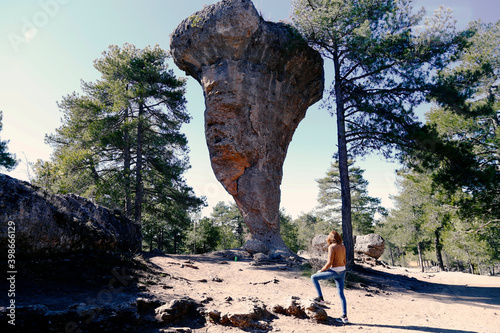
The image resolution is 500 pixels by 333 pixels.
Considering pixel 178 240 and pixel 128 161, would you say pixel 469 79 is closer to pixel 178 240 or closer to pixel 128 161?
pixel 128 161

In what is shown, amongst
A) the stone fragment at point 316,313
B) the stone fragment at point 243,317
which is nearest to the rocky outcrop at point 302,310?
the stone fragment at point 316,313

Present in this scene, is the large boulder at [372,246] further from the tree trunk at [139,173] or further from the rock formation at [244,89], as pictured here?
the tree trunk at [139,173]

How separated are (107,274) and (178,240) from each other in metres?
27.2

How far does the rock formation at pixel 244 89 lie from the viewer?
14.3 m

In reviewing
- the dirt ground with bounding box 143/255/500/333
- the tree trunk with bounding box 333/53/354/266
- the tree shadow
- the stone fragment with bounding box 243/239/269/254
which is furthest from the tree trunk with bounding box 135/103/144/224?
the tree shadow

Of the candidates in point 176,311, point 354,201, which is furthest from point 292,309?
point 354,201

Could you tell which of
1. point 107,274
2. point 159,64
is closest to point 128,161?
point 159,64

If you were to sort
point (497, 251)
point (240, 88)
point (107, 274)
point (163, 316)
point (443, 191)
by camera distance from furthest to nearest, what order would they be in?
1. point (497, 251)
2. point (240, 88)
3. point (443, 191)
4. point (107, 274)
5. point (163, 316)

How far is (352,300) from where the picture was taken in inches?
239

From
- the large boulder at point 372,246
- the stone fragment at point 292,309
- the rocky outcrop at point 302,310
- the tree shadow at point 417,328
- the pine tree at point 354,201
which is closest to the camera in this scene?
the tree shadow at point 417,328

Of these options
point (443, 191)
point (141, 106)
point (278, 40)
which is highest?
point (278, 40)

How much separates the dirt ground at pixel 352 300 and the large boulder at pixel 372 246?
6.54 m

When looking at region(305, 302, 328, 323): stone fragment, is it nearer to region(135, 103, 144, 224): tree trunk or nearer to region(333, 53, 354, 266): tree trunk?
region(333, 53, 354, 266): tree trunk

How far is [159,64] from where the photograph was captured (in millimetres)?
16969
